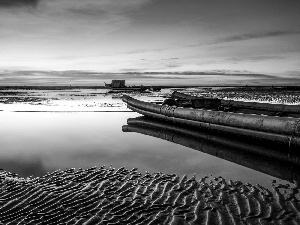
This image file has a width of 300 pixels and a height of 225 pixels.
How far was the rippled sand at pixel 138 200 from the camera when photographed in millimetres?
3501

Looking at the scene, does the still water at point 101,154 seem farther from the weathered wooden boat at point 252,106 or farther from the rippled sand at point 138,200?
the weathered wooden boat at point 252,106

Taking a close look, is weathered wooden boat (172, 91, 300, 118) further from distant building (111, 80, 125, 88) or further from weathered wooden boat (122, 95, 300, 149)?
distant building (111, 80, 125, 88)

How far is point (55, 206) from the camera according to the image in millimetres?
3846

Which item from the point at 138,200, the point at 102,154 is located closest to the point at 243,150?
the point at 102,154

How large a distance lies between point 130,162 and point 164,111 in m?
7.00

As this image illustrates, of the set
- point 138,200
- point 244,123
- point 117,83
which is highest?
point 117,83

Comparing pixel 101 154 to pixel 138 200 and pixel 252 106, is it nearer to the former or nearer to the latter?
pixel 138 200

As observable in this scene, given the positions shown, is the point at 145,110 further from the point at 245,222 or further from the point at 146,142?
the point at 245,222

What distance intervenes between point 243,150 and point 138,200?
466 centimetres

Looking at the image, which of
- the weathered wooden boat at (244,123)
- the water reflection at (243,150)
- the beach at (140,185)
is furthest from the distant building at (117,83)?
the beach at (140,185)

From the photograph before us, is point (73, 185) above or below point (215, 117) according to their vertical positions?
below

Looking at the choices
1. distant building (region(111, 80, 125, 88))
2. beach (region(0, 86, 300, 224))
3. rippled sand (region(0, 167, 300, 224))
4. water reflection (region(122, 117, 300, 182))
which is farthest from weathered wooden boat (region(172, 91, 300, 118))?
distant building (region(111, 80, 125, 88))

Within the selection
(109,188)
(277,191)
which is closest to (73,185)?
(109,188)

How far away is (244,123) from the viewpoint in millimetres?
8594
